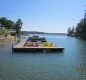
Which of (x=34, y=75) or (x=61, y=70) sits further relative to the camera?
(x=61, y=70)

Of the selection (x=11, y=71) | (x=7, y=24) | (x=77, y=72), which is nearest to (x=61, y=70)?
(x=77, y=72)

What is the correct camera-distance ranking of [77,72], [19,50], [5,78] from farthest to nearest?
[19,50] → [77,72] → [5,78]

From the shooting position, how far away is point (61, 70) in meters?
24.3

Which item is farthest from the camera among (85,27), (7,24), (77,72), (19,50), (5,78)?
(7,24)

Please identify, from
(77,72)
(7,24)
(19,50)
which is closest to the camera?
(77,72)

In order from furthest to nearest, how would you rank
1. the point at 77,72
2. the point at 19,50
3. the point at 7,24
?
the point at 7,24
the point at 19,50
the point at 77,72

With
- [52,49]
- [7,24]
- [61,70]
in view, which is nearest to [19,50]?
[52,49]

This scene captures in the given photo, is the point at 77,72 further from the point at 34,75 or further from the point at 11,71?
the point at 11,71

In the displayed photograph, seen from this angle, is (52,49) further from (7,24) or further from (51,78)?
(7,24)

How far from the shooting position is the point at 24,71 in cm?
2348

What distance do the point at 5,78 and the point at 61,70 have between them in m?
6.15

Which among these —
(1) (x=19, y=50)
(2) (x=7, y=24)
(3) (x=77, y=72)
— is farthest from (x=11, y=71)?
(2) (x=7, y=24)

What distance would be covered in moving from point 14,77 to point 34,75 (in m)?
1.84

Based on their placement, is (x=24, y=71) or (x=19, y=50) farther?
(x=19, y=50)
